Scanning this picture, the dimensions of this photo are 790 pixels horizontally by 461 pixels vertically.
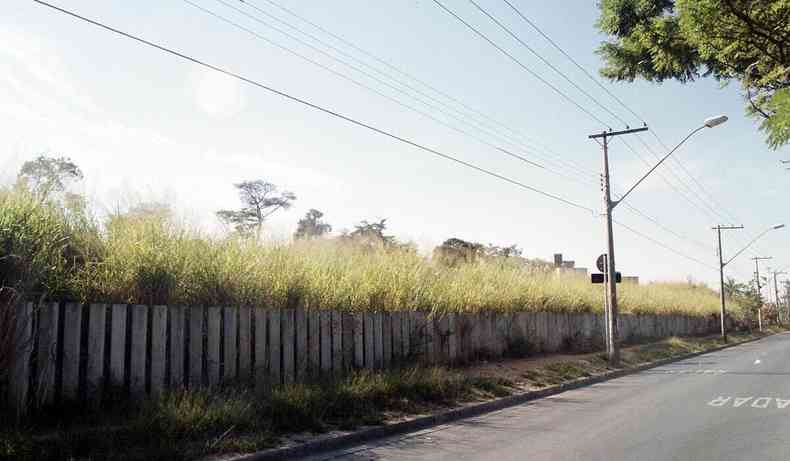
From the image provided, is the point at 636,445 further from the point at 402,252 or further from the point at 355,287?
the point at 402,252

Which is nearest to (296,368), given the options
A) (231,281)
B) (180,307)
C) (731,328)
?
(231,281)

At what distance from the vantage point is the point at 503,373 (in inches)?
588

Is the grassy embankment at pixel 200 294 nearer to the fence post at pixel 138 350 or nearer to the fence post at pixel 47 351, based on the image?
→ the fence post at pixel 47 351

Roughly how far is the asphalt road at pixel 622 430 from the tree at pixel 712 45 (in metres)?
3.99

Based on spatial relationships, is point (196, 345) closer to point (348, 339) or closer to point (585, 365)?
point (348, 339)

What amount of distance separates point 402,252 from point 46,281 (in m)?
9.69

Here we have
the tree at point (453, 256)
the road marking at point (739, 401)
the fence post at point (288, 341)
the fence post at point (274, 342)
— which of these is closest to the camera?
the fence post at point (274, 342)

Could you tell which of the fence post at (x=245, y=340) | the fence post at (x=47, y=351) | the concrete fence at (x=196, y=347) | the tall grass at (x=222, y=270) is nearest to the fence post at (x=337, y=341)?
the concrete fence at (x=196, y=347)

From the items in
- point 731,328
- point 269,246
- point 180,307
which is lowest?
point 731,328

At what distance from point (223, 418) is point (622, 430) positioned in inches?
220

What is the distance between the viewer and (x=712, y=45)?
9.05 meters

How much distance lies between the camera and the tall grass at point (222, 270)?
792 cm

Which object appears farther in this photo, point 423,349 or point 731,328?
point 731,328

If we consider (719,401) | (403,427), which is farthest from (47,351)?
(719,401)
